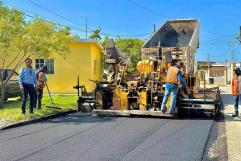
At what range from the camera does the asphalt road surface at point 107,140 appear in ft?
24.4

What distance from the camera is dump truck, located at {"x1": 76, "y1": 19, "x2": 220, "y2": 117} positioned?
13.1 m

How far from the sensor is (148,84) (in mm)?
13695

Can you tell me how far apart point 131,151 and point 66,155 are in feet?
3.97

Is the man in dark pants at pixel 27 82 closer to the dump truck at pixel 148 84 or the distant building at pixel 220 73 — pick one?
the dump truck at pixel 148 84

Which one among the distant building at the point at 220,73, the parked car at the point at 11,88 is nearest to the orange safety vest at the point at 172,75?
the parked car at the point at 11,88

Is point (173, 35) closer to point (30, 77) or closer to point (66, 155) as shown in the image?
point (30, 77)

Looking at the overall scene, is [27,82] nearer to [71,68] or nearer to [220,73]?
[71,68]

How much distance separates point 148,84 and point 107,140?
505 cm

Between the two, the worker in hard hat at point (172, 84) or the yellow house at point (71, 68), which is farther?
the yellow house at point (71, 68)

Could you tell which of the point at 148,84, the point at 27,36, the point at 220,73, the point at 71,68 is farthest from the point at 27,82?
the point at 220,73

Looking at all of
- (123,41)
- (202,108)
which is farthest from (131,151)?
(123,41)

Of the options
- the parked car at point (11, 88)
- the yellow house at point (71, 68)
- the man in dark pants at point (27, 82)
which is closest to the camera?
the man in dark pants at point (27, 82)

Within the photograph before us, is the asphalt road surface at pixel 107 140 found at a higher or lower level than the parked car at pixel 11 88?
lower

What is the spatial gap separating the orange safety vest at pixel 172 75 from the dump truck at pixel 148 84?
66cm
